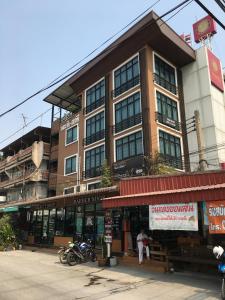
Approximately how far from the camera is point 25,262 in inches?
720

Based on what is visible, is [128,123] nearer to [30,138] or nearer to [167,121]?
[167,121]

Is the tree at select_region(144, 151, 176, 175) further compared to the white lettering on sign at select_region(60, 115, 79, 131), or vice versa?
the white lettering on sign at select_region(60, 115, 79, 131)

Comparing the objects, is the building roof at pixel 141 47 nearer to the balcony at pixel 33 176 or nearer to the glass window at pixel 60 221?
the balcony at pixel 33 176

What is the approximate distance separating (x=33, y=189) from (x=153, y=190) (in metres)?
29.4

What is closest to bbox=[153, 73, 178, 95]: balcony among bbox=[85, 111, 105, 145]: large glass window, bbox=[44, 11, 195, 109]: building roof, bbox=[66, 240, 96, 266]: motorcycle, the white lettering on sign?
bbox=[44, 11, 195, 109]: building roof

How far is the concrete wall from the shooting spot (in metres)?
29.4

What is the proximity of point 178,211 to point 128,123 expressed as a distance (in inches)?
704

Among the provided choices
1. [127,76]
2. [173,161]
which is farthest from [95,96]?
[173,161]

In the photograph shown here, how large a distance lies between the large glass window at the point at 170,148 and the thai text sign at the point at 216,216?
16009 millimetres

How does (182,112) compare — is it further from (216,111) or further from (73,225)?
(73,225)

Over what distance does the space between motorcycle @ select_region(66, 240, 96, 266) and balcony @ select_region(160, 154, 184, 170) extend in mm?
11945

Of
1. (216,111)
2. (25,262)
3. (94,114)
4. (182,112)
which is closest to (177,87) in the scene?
(182,112)

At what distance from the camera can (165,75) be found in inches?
1246

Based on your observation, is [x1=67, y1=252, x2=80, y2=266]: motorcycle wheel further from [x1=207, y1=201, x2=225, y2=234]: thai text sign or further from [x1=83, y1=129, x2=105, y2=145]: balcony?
[x1=83, y1=129, x2=105, y2=145]: balcony
